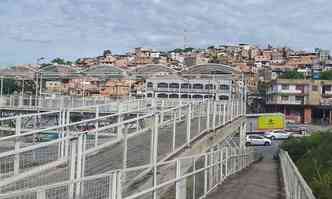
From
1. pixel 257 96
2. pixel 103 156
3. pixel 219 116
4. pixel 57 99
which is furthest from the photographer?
pixel 257 96

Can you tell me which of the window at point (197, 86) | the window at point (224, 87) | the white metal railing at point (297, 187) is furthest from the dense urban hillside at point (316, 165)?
the window at point (197, 86)

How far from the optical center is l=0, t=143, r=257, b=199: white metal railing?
527 centimetres

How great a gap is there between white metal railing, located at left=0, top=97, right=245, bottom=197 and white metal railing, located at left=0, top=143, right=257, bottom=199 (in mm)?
264

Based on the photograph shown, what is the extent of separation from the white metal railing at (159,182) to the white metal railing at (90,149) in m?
0.26

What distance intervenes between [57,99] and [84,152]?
2364 cm

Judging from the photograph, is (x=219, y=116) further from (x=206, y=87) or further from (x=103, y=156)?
(x=206, y=87)

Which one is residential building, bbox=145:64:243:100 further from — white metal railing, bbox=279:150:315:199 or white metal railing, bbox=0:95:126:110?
white metal railing, bbox=279:150:315:199

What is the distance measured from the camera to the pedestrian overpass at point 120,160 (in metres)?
5.86

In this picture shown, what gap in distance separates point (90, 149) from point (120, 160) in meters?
1.43

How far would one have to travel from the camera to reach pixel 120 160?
332 inches

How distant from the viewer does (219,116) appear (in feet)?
62.5

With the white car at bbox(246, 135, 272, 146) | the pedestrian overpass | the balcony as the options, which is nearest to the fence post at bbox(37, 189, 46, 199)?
the pedestrian overpass

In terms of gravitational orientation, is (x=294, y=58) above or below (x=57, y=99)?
above

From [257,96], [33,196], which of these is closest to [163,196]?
[33,196]
